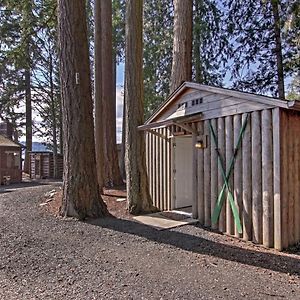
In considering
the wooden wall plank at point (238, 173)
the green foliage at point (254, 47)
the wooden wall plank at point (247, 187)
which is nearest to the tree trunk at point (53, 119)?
the green foliage at point (254, 47)

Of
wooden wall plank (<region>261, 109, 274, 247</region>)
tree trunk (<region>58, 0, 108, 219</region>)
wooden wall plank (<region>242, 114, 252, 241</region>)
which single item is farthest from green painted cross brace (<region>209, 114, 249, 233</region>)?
tree trunk (<region>58, 0, 108, 219</region>)

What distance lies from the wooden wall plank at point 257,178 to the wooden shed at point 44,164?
641 inches

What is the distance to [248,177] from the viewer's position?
5.86 m

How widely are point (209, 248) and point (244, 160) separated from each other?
69.2 inches

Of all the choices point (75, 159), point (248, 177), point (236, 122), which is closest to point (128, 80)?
point (75, 159)

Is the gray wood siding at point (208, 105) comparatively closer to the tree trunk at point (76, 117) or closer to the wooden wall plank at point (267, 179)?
the wooden wall plank at point (267, 179)

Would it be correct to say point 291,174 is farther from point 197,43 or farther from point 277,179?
point 197,43

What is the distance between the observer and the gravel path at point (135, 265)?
3605mm

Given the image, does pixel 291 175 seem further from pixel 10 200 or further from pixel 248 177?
pixel 10 200

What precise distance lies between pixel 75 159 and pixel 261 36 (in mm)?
9327

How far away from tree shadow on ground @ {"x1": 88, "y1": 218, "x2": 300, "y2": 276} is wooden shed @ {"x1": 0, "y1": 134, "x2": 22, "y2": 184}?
41.0 ft

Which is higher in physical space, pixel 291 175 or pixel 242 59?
pixel 242 59

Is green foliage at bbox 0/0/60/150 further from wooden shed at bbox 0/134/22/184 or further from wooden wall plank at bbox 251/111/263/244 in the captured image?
wooden wall plank at bbox 251/111/263/244

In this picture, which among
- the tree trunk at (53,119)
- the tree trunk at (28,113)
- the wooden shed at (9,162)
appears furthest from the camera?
the tree trunk at (28,113)
